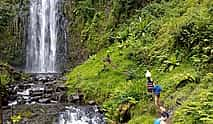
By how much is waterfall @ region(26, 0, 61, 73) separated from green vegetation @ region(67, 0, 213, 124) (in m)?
5.36

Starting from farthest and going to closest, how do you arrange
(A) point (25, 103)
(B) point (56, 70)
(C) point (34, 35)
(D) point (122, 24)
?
(C) point (34, 35), (B) point (56, 70), (D) point (122, 24), (A) point (25, 103)

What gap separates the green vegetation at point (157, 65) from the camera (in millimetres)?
10484

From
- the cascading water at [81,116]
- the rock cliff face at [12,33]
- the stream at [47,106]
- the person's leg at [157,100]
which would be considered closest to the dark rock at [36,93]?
the stream at [47,106]

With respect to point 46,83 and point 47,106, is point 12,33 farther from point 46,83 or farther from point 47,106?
point 47,106

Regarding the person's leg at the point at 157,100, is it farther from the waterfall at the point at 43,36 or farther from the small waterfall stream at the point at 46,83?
the waterfall at the point at 43,36

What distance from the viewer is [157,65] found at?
14.1 meters

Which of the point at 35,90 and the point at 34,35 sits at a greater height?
the point at 34,35

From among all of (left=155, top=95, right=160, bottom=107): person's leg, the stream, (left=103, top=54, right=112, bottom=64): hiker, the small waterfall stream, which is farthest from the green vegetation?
the small waterfall stream

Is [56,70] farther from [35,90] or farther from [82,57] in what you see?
[35,90]

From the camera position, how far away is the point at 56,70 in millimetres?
24000

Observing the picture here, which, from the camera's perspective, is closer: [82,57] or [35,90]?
[35,90]

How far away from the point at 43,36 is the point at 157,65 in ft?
43.2

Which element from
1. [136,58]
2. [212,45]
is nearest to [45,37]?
[136,58]

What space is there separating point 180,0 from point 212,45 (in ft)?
19.5
